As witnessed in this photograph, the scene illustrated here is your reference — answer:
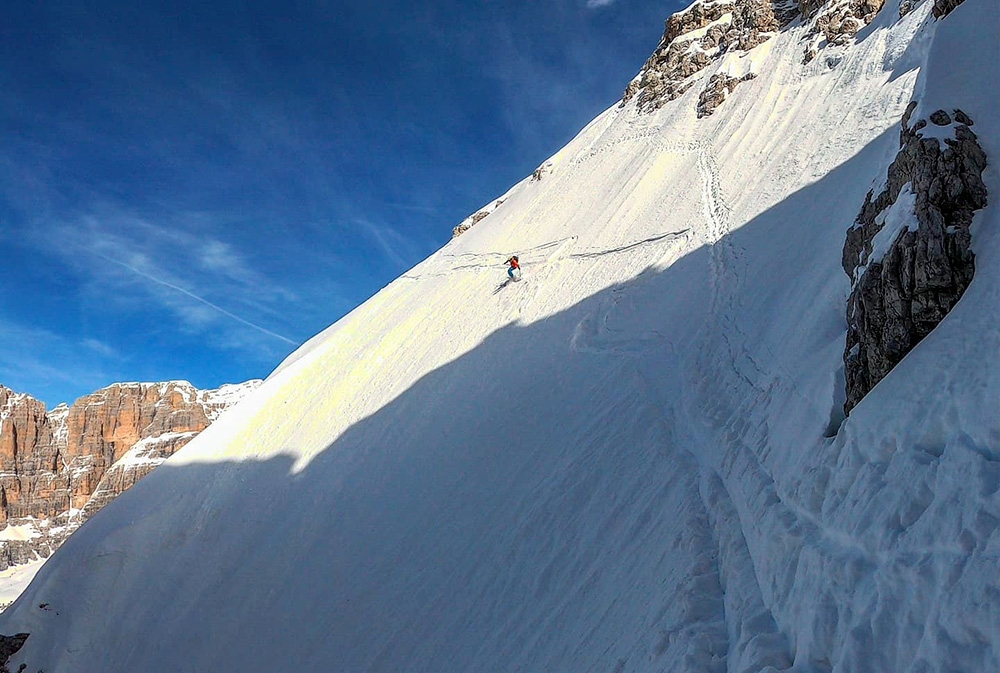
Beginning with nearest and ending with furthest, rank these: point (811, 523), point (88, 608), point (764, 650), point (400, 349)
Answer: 1. point (764, 650)
2. point (811, 523)
3. point (88, 608)
4. point (400, 349)

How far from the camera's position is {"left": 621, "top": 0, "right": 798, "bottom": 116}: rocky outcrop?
112 feet

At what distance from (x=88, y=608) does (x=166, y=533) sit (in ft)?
11.0

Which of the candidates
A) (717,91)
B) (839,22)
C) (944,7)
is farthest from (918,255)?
(717,91)

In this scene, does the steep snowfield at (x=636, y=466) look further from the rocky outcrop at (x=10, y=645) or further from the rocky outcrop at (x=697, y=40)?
the rocky outcrop at (x=697, y=40)

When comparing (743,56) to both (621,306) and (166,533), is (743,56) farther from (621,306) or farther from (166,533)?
(166,533)

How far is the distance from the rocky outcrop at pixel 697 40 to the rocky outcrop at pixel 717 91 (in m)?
0.45

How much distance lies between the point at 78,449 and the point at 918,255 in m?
127

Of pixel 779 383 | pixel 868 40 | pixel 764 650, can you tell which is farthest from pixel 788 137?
pixel 764 650

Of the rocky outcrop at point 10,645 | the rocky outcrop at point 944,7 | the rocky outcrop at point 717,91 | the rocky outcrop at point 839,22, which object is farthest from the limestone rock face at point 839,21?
the rocky outcrop at point 10,645

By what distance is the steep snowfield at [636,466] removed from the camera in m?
4.62

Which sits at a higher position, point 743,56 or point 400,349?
point 743,56

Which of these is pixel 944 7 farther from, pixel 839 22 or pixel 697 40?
pixel 697 40

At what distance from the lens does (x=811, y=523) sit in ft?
18.0

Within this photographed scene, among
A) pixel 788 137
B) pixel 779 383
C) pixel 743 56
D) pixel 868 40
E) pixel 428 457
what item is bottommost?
pixel 779 383
